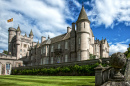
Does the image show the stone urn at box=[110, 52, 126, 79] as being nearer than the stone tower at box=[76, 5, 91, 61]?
Yes

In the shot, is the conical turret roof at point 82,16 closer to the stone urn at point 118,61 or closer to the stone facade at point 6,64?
the stone urn at point 118,61

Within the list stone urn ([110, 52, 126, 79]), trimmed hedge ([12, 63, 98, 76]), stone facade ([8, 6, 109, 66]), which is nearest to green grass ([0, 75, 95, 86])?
stone urn ([110, 52, 126, 79])

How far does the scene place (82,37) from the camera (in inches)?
1423

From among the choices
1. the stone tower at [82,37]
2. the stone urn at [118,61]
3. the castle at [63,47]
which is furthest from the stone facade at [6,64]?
the stone urn at [118,61]

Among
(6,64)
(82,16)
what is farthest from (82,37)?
(6,64)

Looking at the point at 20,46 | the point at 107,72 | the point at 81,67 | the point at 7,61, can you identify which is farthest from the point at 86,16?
the point at 20,46

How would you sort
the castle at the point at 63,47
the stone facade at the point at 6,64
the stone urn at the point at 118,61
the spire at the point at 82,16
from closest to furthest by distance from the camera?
the stone urn at the point at 118,61 → the castle at the point at 63,47 → the spire at the point at 82,16 → the stone facade at the point at 6,64

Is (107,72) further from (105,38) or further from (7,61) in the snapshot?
(7,61)

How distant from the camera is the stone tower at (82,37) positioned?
117ft

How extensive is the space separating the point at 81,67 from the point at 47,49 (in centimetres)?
2461

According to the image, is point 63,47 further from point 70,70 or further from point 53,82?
point 53,82

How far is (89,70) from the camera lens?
2492 centimetres

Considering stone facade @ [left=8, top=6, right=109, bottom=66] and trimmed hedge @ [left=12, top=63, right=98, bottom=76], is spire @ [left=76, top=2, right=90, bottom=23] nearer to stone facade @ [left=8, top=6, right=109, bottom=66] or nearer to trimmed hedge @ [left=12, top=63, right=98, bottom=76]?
stone facade @ [left=8, top=6, right=109, bottom=66]

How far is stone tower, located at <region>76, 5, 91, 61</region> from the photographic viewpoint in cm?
3562
